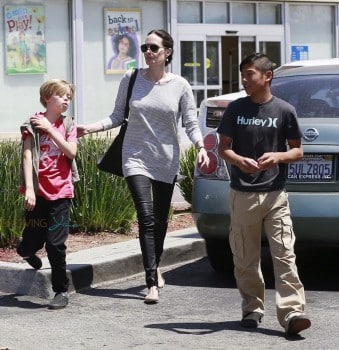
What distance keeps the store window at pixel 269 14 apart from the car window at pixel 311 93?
Answer: 831cm

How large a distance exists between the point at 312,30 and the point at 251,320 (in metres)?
11.2

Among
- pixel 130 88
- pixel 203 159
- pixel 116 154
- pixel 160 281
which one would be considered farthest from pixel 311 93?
pixel 160 281

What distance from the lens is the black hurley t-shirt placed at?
7.32 meters

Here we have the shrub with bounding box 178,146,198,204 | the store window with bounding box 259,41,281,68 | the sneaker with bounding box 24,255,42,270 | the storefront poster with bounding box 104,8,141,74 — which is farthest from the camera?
the store window with bounding box 259,41,281,68

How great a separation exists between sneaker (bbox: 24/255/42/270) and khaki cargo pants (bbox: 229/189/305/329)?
169cm

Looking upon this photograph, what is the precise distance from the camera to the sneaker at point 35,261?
855 centimetres

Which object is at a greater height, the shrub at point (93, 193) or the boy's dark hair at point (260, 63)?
the boy's dark hair at point (260, 63)

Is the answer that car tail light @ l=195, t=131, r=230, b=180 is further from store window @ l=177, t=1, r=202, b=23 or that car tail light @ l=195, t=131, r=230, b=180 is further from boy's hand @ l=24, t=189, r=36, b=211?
store window @ l=177, t=1, r=202, b=23

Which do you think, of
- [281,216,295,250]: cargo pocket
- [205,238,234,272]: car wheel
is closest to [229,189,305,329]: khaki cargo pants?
[281,216,295,250]: cargo pocket

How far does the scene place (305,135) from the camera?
27.6 feet

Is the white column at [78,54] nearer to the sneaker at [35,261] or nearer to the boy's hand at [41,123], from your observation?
the sneaker at [35,261]

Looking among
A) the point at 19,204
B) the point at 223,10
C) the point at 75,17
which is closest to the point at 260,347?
the point at 19,204

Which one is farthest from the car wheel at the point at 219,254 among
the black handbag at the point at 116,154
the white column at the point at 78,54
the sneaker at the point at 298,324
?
the white column at the point at 78,54

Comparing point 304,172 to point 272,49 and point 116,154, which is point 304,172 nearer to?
point 116,154
